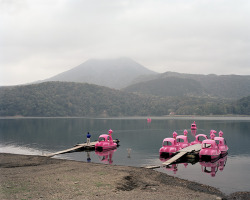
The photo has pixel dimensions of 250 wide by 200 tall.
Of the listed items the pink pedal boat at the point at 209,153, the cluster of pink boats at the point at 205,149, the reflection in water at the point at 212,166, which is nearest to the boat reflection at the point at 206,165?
the reflection in water at the point at 212,166

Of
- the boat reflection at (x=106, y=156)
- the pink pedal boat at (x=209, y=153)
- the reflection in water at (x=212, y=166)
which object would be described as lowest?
the boat reflection at (x=106, y=156)

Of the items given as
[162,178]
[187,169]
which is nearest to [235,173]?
[187,169]

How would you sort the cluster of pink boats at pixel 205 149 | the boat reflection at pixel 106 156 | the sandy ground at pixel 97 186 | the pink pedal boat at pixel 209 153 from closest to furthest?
the sandy ground at pixel 97 186 < the pink pedal boat at pixel 209 153 < the cluster of pink boats at pixel 205 149 < the boat reflection at pixel 106 156

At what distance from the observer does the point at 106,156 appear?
40.2 meters

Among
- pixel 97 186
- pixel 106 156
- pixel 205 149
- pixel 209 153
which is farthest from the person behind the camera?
pixel 106 156

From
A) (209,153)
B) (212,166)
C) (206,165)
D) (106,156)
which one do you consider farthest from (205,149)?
(106,156)

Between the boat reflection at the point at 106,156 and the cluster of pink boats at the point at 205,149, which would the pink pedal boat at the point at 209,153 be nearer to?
the cluster of pink boats at the point at 205,149

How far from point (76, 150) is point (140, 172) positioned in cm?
2272

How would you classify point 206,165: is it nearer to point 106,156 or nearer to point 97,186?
point 106,156

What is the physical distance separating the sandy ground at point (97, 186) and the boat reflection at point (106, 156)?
11.3 meters

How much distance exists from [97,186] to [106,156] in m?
22.2

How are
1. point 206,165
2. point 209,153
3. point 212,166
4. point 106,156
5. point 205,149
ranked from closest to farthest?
1. point 212,166
2. point 206,165
3. point 209,153
4. point 205,149
5. point 106,156

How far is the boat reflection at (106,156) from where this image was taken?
36125 millimetres

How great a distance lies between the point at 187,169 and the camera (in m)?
30.6
